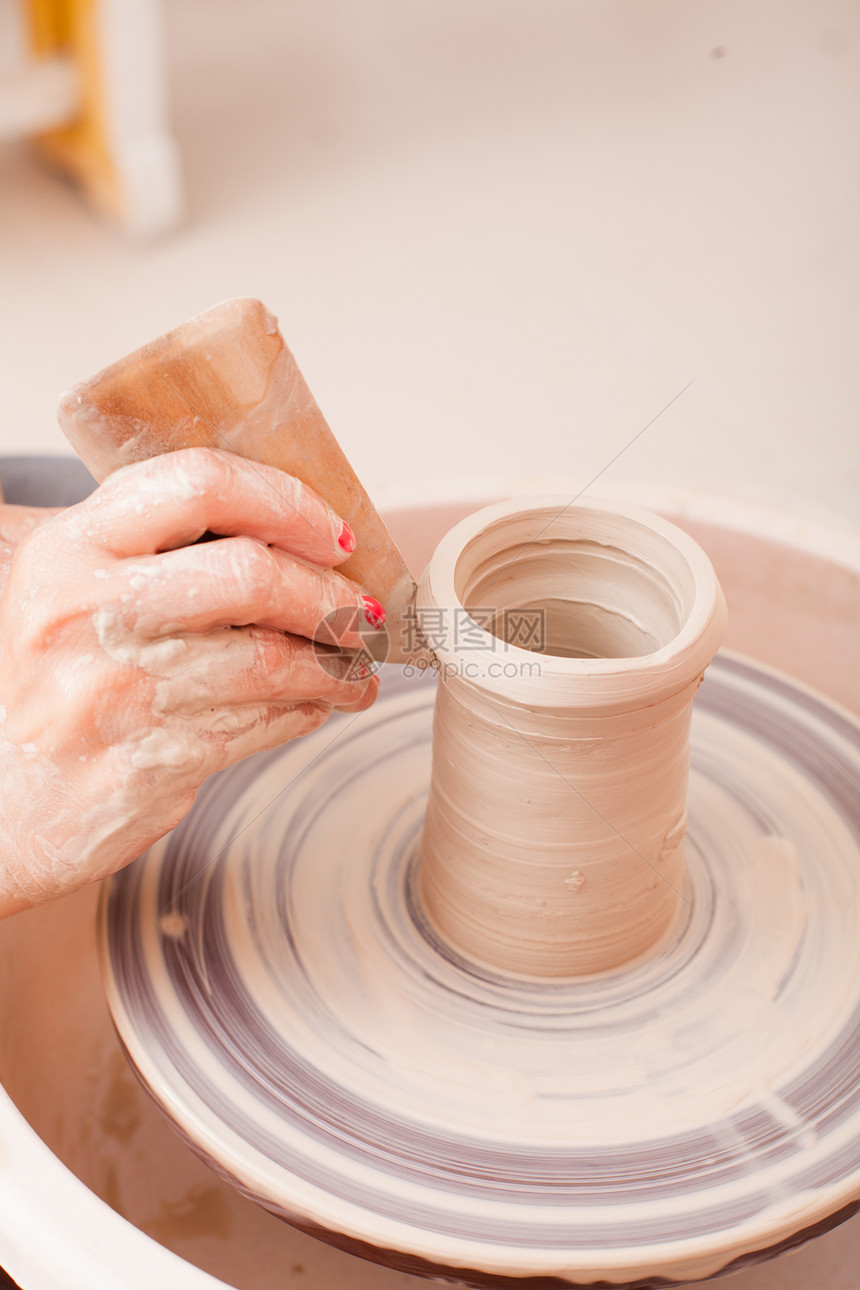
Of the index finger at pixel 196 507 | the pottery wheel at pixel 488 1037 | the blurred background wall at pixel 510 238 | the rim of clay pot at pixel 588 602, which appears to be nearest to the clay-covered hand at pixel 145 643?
the index finger at pixel 196 507

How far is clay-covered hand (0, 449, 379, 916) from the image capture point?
0.96m

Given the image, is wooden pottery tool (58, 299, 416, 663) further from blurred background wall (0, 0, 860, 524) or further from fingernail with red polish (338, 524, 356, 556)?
blurred background wall (0, 0, 860, 524)

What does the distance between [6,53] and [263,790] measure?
12.5 feet

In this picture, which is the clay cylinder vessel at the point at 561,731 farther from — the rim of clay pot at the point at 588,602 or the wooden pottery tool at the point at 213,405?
the wooden pottery tool at the point at 213,405

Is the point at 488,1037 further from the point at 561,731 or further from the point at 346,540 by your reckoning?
the point at 346,540

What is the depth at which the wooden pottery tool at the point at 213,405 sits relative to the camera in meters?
0.95

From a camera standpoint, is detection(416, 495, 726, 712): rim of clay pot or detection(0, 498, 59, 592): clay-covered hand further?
detection(0, 498, 59, 592): clay-covered hand

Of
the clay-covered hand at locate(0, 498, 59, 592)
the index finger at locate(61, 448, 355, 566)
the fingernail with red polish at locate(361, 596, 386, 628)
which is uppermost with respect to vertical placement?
the index finger at locate(61, 448, 355, 566)

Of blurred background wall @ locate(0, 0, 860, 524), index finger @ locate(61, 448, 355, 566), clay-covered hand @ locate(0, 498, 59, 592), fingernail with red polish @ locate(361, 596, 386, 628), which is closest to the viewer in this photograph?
index finger @ locate(61, 448, 355, 566)

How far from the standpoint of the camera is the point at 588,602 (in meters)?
1.25

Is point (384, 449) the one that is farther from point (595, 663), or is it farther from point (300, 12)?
point (300, 12)

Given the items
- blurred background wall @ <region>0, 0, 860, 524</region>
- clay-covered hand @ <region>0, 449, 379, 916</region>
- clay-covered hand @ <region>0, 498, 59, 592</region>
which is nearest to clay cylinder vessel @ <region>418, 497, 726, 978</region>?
clay-covered hand @ <region>0, 449, 379, 916</region>

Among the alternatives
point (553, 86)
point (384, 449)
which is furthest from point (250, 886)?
point (553, 86)

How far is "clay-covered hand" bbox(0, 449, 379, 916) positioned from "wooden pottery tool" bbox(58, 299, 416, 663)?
32 mm
